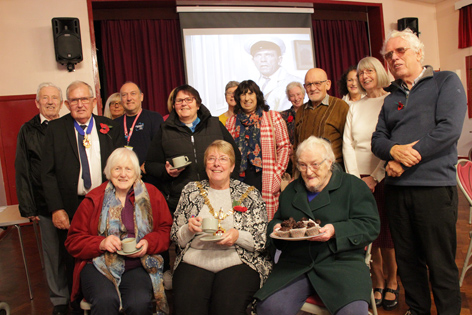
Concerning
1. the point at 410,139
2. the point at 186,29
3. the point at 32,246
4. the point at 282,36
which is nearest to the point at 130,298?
the point at 410,139

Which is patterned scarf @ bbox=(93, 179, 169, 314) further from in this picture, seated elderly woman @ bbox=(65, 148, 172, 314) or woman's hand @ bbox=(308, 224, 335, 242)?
woman's hand @ bbox=(308, 224, 335, 242)

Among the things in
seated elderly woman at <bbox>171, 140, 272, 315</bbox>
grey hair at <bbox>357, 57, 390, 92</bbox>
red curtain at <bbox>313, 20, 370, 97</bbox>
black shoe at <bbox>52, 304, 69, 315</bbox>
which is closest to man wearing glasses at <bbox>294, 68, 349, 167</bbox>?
grey hair at <bbox>357, 57, 390, 92</bbox>

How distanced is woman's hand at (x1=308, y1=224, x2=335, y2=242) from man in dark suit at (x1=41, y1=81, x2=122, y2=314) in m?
1.50

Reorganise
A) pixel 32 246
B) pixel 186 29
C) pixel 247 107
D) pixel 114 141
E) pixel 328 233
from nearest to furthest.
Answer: pixel 328 233, pixel 114 141, pixel 247 107, pixel 32 246, pixel 186 29

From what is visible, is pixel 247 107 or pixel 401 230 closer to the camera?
pixel 401 230

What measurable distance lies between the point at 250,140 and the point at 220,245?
1.07 meters

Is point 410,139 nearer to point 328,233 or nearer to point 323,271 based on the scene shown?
point 328,233

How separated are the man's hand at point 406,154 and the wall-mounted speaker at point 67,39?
15.8 feet

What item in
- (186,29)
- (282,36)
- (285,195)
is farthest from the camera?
(282,36)

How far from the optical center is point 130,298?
6.31 ft

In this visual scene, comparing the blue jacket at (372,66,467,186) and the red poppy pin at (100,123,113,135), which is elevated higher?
the red poppy pin at (100,123,113,135)

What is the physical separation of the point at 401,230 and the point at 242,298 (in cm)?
97

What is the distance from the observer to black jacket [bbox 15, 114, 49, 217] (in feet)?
8.79

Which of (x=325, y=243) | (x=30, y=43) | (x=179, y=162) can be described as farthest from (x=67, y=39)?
(x=325, y=243)
